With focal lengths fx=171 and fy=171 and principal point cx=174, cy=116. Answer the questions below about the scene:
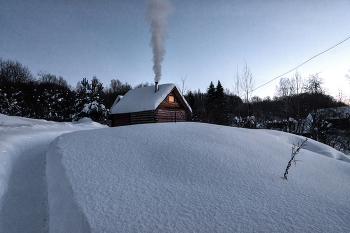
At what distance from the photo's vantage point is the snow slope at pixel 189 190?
64.6 inches

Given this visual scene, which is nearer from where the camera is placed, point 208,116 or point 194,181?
point 194,181

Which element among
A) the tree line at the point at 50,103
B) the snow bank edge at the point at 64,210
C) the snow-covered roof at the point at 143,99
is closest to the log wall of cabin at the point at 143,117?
the snow-covered roof at the point at 143,99

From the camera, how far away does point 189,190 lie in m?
2.16

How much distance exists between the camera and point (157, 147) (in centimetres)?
353

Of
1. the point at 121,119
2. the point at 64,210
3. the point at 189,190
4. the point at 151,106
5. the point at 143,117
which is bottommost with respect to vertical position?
the point at 64,210

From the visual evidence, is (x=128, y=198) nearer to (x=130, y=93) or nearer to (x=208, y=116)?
(x=208, y=116)

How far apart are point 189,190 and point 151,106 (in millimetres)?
11569

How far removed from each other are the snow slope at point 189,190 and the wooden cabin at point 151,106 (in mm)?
10109

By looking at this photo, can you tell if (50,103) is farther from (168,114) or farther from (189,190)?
(189,190)

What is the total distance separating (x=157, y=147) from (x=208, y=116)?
42.9ft

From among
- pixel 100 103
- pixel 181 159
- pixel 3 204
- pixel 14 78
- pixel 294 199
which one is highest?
pixel 14 78

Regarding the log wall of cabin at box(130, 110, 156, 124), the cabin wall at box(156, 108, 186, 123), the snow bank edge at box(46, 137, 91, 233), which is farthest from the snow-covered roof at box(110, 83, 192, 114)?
the snow bank edge at box(46, 137, 91, 233)

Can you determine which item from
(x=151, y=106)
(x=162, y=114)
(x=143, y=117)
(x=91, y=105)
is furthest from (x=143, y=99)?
(x=91, y=105)

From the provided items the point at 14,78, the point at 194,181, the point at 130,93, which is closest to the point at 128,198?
the point at 194,181
